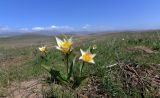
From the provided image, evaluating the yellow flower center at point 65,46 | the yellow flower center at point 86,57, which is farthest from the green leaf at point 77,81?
the yellow flower center at point 65,46

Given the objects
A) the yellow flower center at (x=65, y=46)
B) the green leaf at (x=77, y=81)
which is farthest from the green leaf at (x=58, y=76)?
the yellow flower center at (x=65, y=46)

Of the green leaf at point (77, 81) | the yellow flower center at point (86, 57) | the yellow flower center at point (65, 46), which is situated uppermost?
the yellow flower center at point (65, 46)

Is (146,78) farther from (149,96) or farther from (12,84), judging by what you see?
(12,84)

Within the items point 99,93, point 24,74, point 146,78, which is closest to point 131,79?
point 146,78

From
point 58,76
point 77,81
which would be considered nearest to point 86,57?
point 77,81

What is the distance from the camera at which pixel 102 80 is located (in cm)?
407

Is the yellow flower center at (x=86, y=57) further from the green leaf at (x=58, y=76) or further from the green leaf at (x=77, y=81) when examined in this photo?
the green leaf at (x=58, y=76)

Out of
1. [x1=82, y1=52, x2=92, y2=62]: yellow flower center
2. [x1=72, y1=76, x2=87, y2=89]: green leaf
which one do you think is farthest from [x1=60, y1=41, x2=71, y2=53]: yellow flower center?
[x1=72, y1=76, x2=87, y2=89]: green leaf

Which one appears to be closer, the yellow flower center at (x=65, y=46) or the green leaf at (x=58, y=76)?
the yellow flower center at (x=65, y=46)

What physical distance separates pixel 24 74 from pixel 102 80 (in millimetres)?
2413

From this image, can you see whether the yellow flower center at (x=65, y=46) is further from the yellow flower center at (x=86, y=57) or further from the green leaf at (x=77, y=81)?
the green leaf at (x=77, y=81)

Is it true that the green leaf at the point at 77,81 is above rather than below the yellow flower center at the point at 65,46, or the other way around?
below

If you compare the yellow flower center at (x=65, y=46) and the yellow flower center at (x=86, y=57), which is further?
the yellow flower center at (x=86, y=57)

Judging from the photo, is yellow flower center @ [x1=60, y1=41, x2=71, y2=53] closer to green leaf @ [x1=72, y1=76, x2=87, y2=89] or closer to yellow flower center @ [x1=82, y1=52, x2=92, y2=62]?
yellow flower center @ [x1=82, y1=52, x2=92, y2=62]
